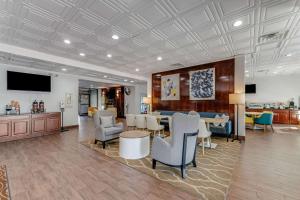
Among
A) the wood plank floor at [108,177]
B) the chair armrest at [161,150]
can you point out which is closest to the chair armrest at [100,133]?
the wood plank floor at [108,177]

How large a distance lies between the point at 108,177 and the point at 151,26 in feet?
10.3

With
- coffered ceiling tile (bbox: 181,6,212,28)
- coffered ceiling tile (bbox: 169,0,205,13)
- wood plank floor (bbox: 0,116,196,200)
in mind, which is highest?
Result: coffered ceiling tile (bbox: 169,0,205,13)

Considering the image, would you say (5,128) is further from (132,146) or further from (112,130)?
(132,146)

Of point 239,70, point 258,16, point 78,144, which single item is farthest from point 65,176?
point 239,70

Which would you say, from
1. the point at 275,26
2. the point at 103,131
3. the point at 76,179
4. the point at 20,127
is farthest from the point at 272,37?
the point at 20,127

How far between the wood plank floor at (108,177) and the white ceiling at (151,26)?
2.96 meters

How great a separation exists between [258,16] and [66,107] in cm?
814

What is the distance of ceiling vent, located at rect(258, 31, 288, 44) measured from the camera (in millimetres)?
3600

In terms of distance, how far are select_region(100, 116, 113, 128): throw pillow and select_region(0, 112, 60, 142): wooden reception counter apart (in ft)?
9.75

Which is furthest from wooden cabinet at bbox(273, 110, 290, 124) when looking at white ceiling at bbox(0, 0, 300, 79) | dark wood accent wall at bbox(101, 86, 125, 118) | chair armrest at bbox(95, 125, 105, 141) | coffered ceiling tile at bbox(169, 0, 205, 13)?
dark wood accent wall at bbox(101, 86, 125, 118)

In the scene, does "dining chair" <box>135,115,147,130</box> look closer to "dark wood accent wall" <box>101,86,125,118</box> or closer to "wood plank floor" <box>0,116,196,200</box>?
"wood plank floor" <box>0,116,196,200</box>

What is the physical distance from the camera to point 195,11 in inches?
107

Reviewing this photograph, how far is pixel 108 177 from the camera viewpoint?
2.68m

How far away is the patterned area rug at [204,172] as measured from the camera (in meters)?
2.27
